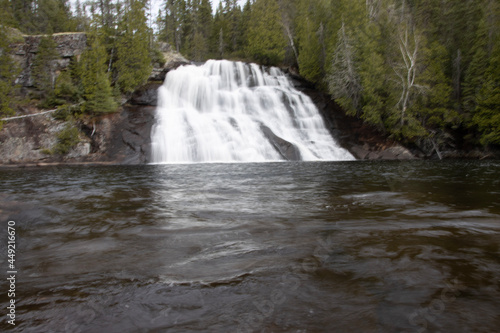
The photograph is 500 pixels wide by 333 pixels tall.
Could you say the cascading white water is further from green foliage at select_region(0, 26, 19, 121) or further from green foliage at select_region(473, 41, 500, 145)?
green foliage at select_region(0, 26, 19, 121)

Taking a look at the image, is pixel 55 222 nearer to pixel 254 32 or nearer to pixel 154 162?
pixel 154 162

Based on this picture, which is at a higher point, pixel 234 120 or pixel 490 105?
pixel 490 105

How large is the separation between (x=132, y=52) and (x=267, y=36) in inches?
818

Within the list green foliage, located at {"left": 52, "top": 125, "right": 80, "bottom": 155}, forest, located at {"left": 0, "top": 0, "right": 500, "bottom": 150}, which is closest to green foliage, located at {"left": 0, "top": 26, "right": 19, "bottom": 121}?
forest, located at {"left": 0, "top": 0, "right": 500, "bottom": 150}

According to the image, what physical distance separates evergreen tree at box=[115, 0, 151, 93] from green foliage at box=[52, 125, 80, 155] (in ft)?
24.0

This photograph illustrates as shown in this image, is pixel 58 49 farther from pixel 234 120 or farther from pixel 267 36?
pixel 267 36

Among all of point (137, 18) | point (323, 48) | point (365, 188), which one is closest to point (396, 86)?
point (323, 48)

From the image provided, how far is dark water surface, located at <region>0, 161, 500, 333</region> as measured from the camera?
8.42 ft

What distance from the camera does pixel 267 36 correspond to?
139ft

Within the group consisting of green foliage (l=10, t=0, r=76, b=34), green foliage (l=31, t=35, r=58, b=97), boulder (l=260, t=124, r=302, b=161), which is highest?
green foliage (l=10, t=0, r=76, b=34)

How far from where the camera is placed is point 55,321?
8.21 ft

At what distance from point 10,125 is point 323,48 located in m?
32.1

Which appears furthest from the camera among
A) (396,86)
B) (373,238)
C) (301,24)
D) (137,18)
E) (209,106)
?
(301,24)

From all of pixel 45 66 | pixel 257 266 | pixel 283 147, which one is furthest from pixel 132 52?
pixel 257 266
